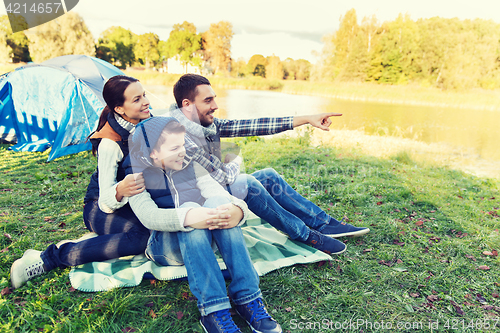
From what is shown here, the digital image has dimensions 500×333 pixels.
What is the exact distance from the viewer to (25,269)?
6.64 feet

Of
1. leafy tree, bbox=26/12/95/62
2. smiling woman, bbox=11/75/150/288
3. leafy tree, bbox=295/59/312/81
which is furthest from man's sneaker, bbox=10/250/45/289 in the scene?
leafy tree, bbox=295/59/312/81

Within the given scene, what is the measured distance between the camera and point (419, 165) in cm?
626

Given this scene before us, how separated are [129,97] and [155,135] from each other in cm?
68

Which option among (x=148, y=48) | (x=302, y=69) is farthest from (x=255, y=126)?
(x=302, y=69)

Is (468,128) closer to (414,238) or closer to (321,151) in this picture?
(321,151)

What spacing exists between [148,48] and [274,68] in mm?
24023

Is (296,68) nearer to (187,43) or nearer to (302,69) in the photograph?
(302,69)

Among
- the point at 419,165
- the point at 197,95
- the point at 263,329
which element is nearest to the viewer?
the point at 263,329

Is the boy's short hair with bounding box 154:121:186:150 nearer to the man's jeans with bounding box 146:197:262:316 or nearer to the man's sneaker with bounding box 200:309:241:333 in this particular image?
the man's jeans with bounding box 146:197:262:316

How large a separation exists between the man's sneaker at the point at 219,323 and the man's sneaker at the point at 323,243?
3.40ft

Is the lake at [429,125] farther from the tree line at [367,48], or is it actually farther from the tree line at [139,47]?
the tree line at [139,47]

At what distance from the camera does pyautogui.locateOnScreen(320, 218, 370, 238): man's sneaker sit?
2713mm

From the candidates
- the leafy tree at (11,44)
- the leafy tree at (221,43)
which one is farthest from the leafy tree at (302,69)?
the leafy tree at (11,44)

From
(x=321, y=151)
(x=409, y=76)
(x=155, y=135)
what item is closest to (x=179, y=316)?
(x=155, y=135)
